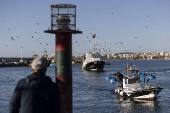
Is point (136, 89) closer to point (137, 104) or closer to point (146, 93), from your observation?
point (146, 93)

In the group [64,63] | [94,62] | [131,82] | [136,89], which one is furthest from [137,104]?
[94,62]

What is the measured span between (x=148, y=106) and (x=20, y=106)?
2910 centimetres

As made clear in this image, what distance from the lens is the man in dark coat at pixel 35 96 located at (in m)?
5.02

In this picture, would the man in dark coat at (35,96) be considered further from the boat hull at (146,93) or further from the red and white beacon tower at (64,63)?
the boat hull at (146,93)

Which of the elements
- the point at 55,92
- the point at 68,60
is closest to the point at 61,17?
the point at 68,60

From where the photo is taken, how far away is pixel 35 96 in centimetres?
505

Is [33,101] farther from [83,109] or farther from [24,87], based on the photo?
[83,109]

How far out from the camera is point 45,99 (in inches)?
200

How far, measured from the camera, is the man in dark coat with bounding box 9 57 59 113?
5.02 m

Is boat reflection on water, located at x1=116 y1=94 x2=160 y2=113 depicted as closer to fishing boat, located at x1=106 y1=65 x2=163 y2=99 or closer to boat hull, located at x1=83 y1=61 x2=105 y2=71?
fishing boat, located at x1=106 y1=65 x2=163 y2=99

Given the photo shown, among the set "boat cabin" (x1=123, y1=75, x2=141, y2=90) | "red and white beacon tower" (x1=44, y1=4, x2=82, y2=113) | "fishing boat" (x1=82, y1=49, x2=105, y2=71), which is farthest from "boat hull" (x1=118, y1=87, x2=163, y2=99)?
"fishing boat" (x1=82, y1=49, x2=105, y2=71)

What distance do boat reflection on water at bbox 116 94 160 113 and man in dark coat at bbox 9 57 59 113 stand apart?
26219 mm

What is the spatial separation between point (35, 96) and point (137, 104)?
30134mm

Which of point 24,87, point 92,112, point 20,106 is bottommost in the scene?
point 92,112
